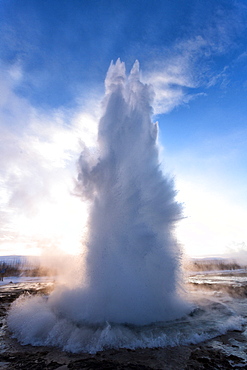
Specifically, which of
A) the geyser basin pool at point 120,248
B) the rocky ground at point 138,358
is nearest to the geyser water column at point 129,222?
the geyser basin pool at point 120,248

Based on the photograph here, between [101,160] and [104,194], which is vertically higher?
[101,160]

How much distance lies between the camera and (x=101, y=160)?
46.2 ft

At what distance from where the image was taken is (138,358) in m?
7.03

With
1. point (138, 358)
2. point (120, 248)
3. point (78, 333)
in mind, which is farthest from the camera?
point (120, 248)

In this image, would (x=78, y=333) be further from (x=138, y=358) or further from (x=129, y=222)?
(x=129, y=222)

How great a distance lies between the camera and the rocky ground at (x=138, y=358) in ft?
21.5

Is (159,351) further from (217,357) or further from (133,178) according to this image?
(133,178)

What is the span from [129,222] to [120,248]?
159 centimetres

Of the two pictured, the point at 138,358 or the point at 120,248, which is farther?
the point at 120,248

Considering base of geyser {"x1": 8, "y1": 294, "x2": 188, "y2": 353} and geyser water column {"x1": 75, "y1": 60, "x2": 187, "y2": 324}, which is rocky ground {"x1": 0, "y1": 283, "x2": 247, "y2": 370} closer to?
base of geyser {"x1": 8, "y1": 294, "x2": 188, "y2": 353}

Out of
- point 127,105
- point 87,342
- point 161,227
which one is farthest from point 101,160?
point 87,342

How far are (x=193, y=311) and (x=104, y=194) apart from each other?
887 centimetres

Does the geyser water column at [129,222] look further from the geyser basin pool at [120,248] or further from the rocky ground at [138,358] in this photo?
the rocky ground at [138,358]

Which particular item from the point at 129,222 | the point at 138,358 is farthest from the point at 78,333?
the point at 129,222
